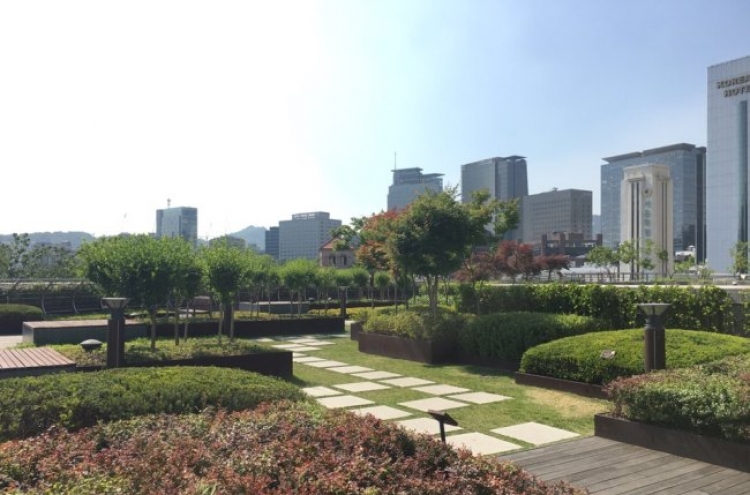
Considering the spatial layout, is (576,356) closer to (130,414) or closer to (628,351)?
(628,351)

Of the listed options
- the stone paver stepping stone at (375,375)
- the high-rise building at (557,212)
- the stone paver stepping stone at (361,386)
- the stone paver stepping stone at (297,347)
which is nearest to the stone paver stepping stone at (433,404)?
the stone paver stepping stone at (361,386)

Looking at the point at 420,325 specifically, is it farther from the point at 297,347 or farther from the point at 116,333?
the point at 116,333

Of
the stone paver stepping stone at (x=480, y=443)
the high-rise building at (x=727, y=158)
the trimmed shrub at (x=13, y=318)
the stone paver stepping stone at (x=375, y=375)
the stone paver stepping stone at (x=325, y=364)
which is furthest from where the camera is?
the high-rise building at (x=727, y=158)

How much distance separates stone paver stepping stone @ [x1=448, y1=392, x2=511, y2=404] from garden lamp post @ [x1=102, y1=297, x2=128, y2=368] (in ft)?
16.7

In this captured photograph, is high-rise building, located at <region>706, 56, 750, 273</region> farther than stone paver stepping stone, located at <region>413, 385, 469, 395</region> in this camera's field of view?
Yes

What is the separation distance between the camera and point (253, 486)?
307 cm

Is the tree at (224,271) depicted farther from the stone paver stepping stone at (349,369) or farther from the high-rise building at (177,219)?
the high-rise building at (177,219)

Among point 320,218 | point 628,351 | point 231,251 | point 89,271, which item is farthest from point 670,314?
point 320,218

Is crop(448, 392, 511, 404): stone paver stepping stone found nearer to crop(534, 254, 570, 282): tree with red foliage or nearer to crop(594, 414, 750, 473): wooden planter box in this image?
crop(594, 414, 750, 473): wooden planter box

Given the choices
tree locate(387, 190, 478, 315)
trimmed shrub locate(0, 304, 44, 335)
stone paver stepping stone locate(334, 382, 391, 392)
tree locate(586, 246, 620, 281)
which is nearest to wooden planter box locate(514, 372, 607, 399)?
stone paver stepping stone locate(334, 382, 391, 392)

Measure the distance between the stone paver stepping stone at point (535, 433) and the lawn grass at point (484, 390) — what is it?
0.47 ft

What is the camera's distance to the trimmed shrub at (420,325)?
12953 millimetres

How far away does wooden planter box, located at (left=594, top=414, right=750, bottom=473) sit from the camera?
5.28m

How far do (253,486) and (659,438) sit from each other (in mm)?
4502
